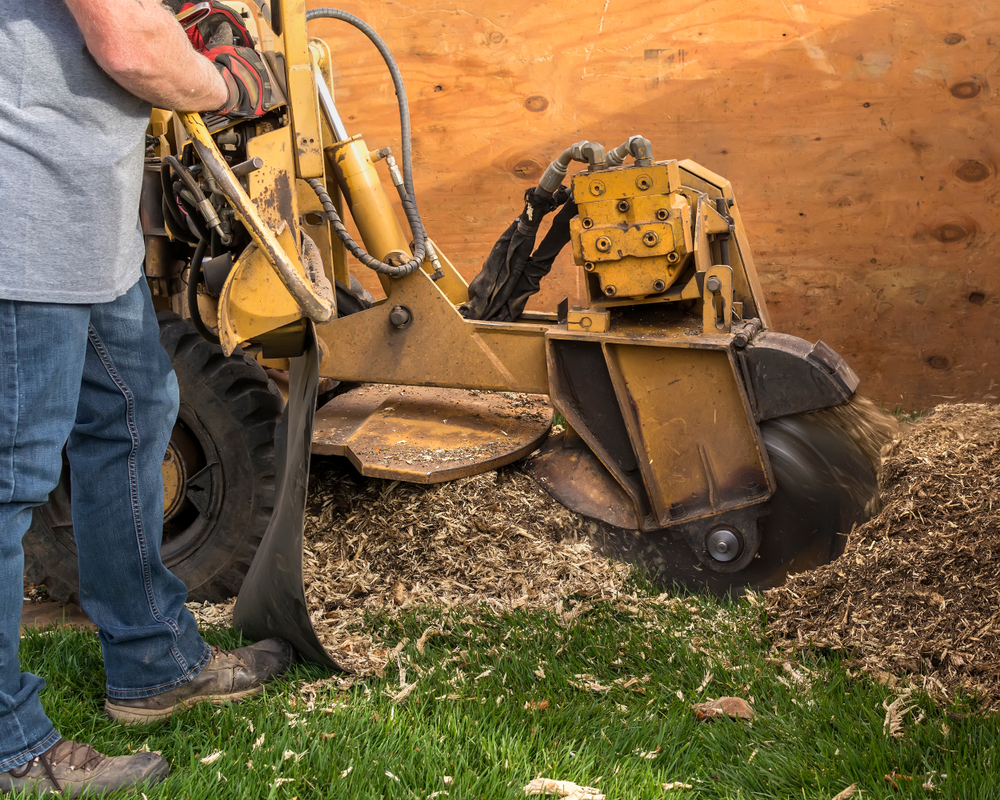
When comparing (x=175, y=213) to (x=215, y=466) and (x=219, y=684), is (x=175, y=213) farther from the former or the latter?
(x=219, y=684)

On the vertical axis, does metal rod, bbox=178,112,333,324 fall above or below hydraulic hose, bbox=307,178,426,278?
above

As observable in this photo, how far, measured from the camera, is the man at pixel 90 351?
1.65m

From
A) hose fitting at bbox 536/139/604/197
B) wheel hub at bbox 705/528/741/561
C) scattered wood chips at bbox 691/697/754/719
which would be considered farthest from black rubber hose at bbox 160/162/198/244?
scattered wood chips at bbox 691/697/754/719

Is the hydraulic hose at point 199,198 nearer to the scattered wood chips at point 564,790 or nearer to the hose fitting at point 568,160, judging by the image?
the hose fitting at point 568,160

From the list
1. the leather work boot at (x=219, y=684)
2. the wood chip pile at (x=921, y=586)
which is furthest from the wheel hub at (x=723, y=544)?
the leather work boot at (x=219, y=684)

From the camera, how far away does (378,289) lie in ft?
14.7

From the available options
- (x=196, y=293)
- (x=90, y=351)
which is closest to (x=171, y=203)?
(x=196, y=293)

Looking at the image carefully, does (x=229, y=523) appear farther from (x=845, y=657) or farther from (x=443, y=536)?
(x=845, y=657)

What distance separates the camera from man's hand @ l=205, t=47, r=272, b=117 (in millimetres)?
2213

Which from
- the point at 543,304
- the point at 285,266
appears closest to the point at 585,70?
the point at 543,304

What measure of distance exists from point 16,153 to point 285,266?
0.58 m

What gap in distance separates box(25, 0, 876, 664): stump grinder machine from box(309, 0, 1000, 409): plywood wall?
104 centimetres

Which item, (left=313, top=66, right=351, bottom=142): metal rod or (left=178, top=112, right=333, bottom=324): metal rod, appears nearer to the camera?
(left=178, top=112, right=333, bottom=324): metal rod

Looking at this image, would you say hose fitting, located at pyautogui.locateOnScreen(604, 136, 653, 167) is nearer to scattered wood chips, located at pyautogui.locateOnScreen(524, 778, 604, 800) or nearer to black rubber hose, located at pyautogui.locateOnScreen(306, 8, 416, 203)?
black rubber hose, located at pyautogui.locateOnScreen(306, 8, 416, 203)
